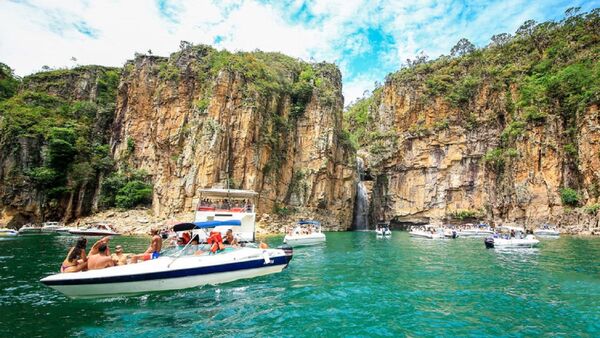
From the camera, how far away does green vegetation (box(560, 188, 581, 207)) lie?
5078 centimetres

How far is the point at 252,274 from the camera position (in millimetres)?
14883

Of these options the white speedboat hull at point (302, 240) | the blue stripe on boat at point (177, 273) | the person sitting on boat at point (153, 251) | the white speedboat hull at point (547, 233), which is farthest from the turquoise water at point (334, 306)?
the white speedboat hull at point (547, 233)

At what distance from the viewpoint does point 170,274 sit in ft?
40.3

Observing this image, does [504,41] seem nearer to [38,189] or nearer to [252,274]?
[252,274]

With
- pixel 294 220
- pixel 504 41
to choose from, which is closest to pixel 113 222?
pixel 294 220

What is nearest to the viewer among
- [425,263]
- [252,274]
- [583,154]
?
[252,274]

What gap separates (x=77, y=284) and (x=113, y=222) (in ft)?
130

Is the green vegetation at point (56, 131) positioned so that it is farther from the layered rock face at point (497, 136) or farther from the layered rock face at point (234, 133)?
the layered rock face at point (497, 136)

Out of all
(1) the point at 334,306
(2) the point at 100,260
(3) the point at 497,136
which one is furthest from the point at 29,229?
(3) the point at 497,136

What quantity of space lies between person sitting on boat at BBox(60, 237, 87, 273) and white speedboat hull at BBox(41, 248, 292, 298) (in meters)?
0.31

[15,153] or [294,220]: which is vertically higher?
[15,153]

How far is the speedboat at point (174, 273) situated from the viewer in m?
10.8

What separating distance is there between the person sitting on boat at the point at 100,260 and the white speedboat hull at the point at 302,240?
20.1 meters

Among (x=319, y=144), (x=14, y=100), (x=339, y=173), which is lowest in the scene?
(x=339, y=173)
